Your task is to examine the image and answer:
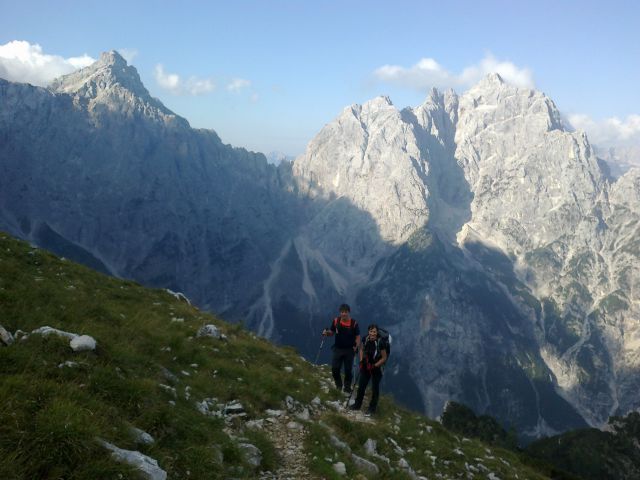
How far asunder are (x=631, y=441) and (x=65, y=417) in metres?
141

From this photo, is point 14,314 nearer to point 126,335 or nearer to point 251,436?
point 126,335

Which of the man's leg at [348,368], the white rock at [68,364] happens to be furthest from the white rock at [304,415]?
the white rock at [68,364]

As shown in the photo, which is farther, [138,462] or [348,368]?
[348,368]

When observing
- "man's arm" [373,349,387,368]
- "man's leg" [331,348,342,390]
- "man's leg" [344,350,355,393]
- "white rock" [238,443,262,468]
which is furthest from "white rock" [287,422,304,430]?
"man's leg" [344,350,355,393]

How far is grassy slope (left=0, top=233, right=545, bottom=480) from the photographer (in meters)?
6.31

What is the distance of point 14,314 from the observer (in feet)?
42.2

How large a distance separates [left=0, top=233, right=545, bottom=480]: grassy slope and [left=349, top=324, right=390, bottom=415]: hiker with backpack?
1.43 meters

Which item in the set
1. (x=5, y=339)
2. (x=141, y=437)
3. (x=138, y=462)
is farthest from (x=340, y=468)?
(x=5, y=339)

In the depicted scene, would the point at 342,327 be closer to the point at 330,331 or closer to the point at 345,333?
the point at 345,333

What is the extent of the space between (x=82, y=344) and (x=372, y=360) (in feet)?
36.9

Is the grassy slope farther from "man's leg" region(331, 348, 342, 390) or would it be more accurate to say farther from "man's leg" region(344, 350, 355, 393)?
"man's leg" region(344, 350, 355, 393)

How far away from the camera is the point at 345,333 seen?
19.9m

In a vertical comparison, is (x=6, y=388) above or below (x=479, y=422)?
above

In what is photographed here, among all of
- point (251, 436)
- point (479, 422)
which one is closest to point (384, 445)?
point (251, 436)
